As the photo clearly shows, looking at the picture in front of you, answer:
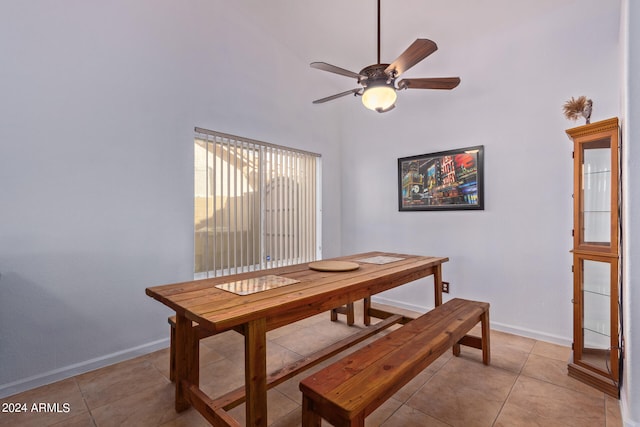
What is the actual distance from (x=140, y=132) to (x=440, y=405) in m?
2.91

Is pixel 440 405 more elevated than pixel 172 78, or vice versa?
pixel 172 78

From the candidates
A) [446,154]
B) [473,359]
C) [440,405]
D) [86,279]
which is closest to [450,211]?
[446,154]

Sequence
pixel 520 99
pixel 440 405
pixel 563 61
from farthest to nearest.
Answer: pixel 520 99
pixel 563 61
pixel 440 405

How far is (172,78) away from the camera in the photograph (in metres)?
2.57

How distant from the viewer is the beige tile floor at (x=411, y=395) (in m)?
1.63

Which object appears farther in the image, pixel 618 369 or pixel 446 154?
pixel 446 154

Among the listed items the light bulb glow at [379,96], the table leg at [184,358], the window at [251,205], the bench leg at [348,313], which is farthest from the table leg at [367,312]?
the light bulb glow at [379,96]

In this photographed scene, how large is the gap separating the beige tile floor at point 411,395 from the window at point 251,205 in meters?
1.01

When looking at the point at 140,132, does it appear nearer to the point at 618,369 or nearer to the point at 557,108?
the point at 557,108

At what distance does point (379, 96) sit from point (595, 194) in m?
1.67

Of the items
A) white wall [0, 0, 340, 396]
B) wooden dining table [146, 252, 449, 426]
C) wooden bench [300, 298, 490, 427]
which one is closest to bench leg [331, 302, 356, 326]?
wooden dining table [146, 252, 449, 426]

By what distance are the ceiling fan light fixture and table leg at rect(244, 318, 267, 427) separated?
1.51 metres

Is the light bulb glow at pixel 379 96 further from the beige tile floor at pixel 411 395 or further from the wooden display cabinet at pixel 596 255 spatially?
the beige tile floor at pixel 411 395

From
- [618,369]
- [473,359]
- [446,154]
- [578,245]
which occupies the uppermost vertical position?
[446,154]
